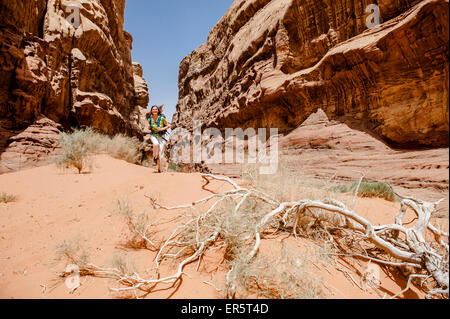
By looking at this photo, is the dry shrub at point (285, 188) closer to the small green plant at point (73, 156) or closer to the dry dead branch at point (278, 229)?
the dry dead branch at point (278, 229)

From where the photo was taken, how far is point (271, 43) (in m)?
9.66

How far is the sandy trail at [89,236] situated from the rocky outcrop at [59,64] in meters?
6.27

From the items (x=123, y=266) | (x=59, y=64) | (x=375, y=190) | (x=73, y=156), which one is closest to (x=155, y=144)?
(x=73, y=156)

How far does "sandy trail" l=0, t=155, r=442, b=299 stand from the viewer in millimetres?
1368

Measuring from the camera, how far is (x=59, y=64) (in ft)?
31.8

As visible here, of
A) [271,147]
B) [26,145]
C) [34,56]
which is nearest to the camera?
[26,145]

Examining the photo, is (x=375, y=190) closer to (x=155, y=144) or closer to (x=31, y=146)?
(x=155, y=144)

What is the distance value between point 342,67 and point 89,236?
28.0ft

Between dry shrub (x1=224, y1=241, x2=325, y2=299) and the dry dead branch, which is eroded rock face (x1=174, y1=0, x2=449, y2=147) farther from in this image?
dry shrub (x1=224, y1=241, x2=325, y2=299)

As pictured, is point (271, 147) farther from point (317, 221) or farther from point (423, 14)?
point (317, 221)

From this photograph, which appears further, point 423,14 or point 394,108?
point 394,108

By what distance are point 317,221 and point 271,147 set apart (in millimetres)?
7093

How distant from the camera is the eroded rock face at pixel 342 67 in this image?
4625mm
